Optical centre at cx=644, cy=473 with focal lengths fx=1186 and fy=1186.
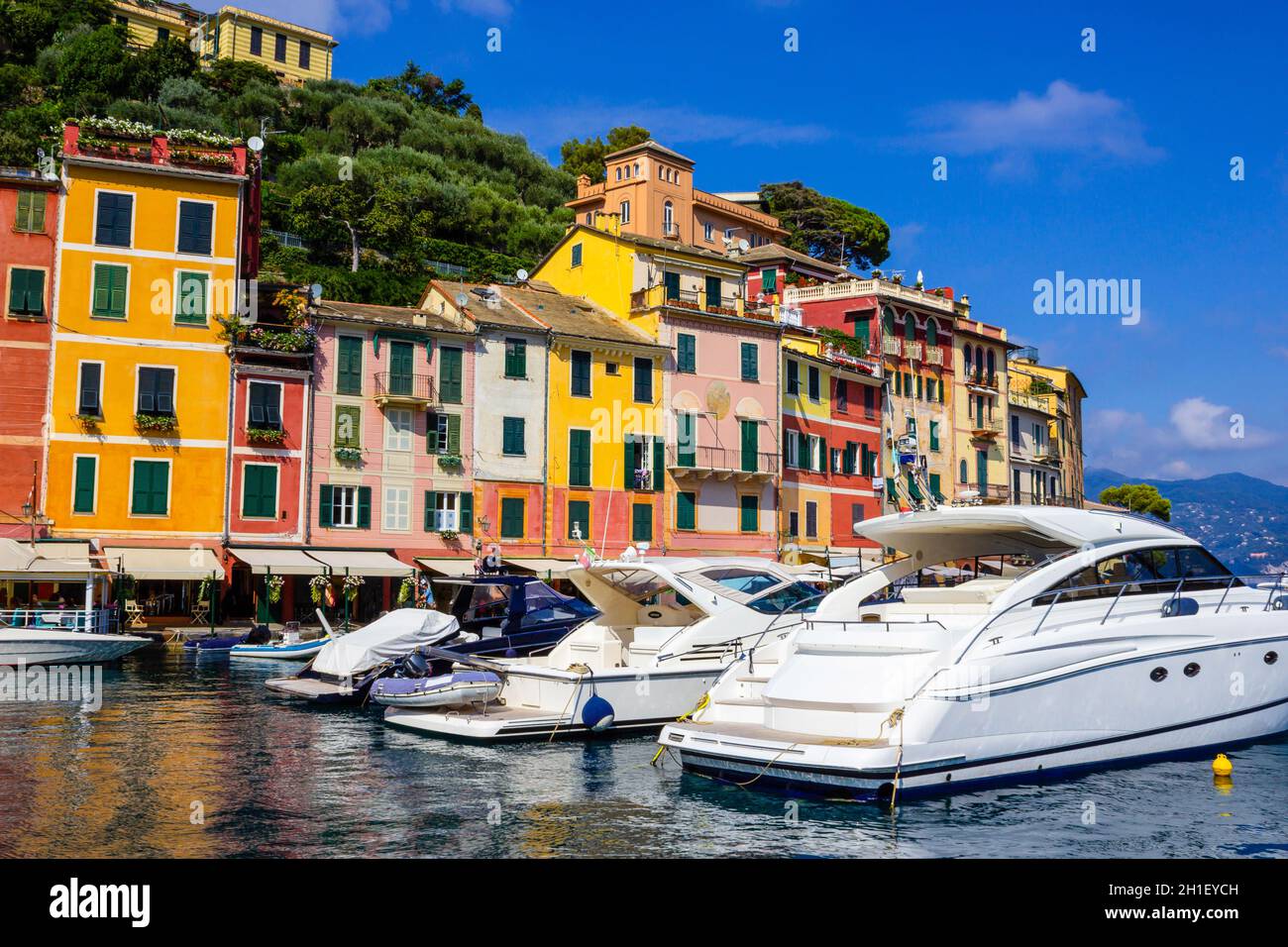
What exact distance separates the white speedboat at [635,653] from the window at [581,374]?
76.3ft

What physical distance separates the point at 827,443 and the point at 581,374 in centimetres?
1303

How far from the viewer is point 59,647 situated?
26.7m

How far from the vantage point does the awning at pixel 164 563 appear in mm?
34688

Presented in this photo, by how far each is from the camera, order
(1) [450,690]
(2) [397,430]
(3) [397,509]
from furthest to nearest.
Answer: (2) [397,430], (3) [397,509], (1) [450,690]

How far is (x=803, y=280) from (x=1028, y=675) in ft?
192

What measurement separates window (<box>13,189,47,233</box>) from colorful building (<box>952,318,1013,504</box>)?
41.2 m

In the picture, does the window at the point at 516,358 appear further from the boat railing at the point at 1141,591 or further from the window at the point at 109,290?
the boat railing at the point at 1141,591

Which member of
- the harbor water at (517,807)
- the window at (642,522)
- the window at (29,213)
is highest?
the window at (29,213)

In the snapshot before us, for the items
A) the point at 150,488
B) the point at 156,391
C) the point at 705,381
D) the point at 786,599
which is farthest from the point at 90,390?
the point at 786,599

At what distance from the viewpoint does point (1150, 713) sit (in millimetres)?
15148

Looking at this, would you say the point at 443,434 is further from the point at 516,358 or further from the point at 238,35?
the point at 238,35

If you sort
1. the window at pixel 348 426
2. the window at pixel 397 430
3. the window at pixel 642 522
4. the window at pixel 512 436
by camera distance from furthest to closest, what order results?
1. the window at pixel 642 522
2. the window at pixel 512 436
3. the window at pixel 397 430
4. the window at pixel 348 426

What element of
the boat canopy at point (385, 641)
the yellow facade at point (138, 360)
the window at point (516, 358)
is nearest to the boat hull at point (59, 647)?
the boat canopy at point (385, 641)
